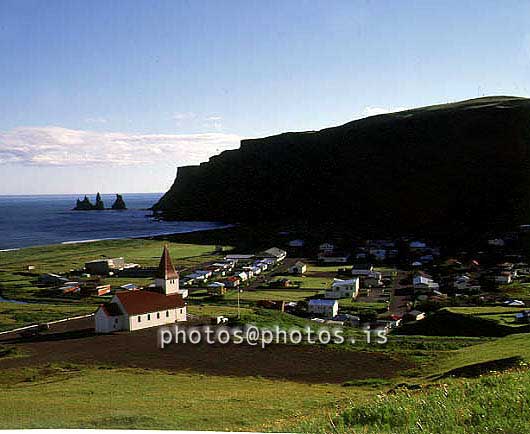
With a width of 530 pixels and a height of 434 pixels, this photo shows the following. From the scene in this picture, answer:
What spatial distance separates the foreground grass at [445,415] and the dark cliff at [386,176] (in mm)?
41950

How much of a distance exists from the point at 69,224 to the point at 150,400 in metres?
28.1

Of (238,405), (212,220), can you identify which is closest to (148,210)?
(212,220)

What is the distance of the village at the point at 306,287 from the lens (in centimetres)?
2000

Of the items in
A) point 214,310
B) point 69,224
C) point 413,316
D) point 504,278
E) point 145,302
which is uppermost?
point 69,224

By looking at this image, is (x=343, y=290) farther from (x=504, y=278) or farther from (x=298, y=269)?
(x=504, y=278)

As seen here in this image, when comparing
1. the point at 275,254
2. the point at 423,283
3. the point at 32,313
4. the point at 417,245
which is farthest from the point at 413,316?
the point at 417,245

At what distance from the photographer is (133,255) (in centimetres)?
2961

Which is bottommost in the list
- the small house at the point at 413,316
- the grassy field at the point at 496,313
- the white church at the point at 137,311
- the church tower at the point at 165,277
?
the small house at the point at 413,316

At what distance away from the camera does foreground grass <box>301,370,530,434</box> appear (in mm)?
5133

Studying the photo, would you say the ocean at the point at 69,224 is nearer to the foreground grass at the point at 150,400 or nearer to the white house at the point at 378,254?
the foreground grass at the point at 150,400

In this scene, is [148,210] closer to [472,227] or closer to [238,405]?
[472,227]

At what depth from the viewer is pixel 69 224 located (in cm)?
3691

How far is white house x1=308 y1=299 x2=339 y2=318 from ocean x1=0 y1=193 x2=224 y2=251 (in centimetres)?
976

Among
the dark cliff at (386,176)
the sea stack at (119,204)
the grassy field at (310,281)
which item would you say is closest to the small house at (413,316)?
the grassy field at (310,281)
